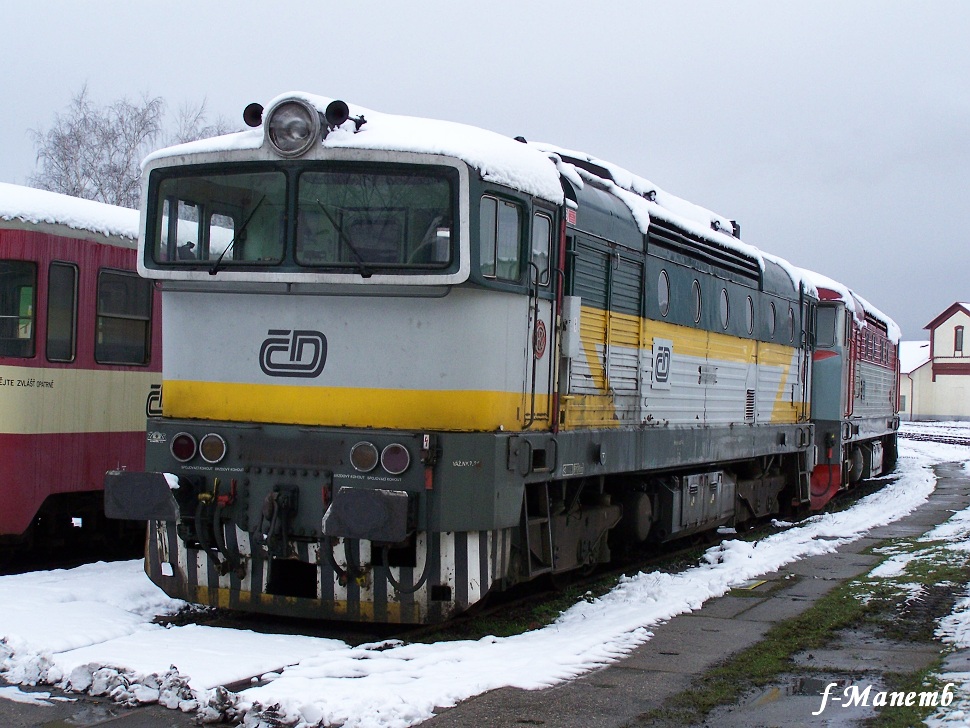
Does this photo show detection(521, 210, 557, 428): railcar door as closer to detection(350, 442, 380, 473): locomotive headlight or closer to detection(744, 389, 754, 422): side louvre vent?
detection(350, 442, 380, 473): locomotive headlight

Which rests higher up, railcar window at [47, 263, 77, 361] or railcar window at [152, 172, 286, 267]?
railcar window at [152, 172, 286, 267]

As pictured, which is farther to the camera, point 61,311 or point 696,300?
point 696,300

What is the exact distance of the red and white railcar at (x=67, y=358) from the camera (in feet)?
29.9

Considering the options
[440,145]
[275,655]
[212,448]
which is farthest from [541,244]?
[275,655]

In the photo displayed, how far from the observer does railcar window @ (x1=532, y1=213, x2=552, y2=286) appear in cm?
748

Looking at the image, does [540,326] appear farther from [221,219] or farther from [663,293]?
[663,293]

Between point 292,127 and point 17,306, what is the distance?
142 inches

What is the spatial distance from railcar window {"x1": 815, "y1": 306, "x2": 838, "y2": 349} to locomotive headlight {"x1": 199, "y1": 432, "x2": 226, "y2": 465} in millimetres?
11424

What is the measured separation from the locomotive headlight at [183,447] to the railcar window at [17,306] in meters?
2.63

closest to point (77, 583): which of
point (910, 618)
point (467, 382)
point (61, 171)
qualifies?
point (467, 382)

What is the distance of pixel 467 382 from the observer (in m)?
6.82

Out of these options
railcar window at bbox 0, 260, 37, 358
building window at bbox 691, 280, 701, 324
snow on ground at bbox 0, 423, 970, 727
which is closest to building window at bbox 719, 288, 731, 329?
building window at bbox 691, 280, 701, 324

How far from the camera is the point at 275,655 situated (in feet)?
20.8

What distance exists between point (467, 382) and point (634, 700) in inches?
84.7
